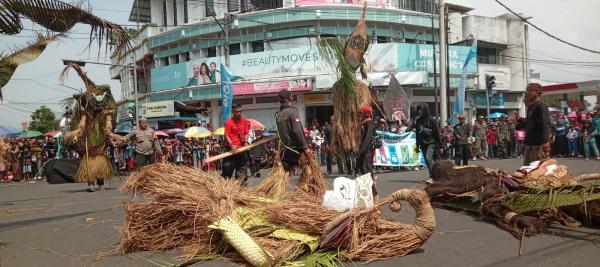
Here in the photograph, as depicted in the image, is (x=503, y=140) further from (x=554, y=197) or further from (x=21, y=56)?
(x=21, y=56)

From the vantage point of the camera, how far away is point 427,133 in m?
10.2

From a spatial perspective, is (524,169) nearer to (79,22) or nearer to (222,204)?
(222,204)

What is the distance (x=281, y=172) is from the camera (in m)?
6.45

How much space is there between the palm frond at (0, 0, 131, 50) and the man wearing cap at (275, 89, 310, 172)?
2.34 m

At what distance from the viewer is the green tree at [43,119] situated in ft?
240

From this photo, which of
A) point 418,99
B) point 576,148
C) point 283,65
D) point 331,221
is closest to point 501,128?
point 576,148

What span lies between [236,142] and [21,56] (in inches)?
133

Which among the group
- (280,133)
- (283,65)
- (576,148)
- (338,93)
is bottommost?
(576,148)

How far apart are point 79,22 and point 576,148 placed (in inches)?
752

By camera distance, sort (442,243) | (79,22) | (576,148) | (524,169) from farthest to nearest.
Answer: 1. (576,148)
2. (524,169)
3. (79,22)
4. (442,243)

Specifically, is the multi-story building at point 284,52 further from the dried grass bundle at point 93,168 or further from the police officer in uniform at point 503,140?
the dried grass bundle at point 93,168

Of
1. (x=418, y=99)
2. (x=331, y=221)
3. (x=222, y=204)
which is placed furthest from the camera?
(x=418, y=99)

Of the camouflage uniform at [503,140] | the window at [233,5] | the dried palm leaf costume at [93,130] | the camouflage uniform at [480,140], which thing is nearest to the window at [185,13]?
the window at [233,5]

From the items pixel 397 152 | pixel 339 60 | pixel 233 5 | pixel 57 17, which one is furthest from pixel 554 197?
pixel 233 5
